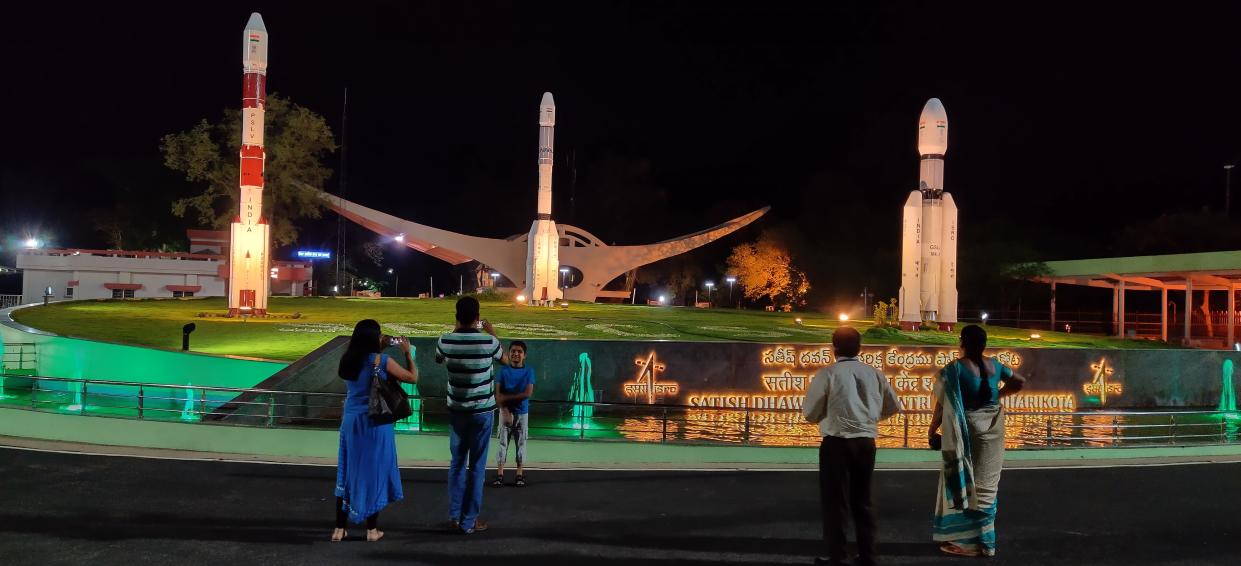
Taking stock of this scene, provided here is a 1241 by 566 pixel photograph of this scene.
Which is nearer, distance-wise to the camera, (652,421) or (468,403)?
(468,403)

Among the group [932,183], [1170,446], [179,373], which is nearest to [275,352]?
[179,373]

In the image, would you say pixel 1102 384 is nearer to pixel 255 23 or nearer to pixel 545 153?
pixel 255 23

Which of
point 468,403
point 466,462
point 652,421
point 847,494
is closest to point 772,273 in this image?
point 652,421

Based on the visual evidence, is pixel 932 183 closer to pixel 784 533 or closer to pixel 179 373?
pixel 179 373

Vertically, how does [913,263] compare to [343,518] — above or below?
above

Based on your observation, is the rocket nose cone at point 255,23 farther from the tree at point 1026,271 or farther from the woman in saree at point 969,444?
the tree at point 1026,271

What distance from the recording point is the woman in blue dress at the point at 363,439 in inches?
266

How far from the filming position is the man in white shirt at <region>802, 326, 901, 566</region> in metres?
6.24

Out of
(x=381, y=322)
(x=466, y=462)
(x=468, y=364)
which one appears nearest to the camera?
(x=468, y=364)

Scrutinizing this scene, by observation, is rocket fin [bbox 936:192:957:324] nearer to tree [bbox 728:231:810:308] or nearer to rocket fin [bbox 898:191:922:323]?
rocket fin [bbox 898:191:922:323]

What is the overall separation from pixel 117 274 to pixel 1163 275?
5714 centimetres

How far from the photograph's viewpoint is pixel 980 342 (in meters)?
6.79

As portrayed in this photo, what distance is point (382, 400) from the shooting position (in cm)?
678

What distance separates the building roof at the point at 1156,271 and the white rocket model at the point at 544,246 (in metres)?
25.8
